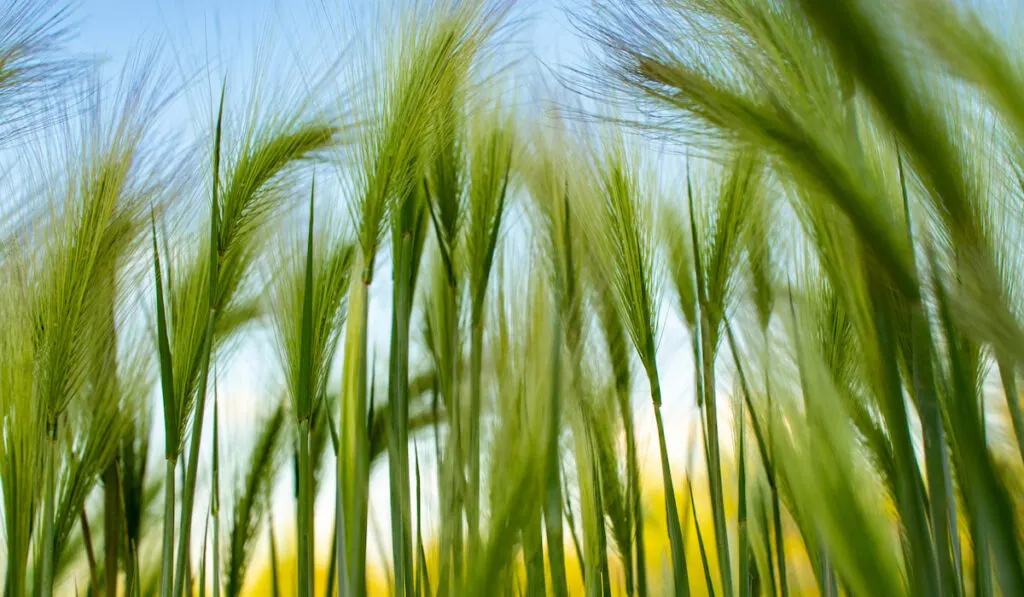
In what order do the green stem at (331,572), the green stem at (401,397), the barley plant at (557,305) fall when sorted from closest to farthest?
1. the barley plant at (557,305)
2. the green stem at (401,397)
3. the green stem at (331,572)

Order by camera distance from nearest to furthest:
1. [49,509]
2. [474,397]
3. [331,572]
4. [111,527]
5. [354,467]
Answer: [354,467]
[49,509]
[474,397]
[111,527]
[331,572]

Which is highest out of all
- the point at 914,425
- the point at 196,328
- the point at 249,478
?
the point at 196,328

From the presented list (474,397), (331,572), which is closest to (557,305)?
(474,397)

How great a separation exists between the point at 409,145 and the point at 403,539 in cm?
47

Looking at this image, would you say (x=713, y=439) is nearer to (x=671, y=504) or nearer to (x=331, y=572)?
(x=671, y=504)

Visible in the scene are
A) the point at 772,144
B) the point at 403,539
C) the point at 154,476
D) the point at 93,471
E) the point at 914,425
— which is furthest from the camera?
the point at 154,476

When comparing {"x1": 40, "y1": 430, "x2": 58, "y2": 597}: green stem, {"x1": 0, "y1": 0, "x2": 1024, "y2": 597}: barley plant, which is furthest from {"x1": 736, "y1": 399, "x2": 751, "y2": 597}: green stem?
{"x1": 40, "y1": 430, "x2": 58, "y2": 597}: green stem

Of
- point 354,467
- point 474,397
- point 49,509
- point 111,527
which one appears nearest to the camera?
point 354,467

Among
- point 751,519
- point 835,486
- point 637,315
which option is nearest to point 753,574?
point 751,519

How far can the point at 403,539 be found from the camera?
3.38 ft

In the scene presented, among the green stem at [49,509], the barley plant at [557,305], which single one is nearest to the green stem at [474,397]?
the barley plant at [557,305]

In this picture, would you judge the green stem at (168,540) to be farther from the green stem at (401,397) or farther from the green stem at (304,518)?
the green stem at (401,397)

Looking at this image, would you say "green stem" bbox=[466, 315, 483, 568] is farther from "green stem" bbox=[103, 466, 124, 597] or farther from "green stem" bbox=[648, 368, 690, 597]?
"green stem" bbox=[103, 466, 124, 597]

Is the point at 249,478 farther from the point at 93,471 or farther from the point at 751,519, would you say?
the point at 751,519
